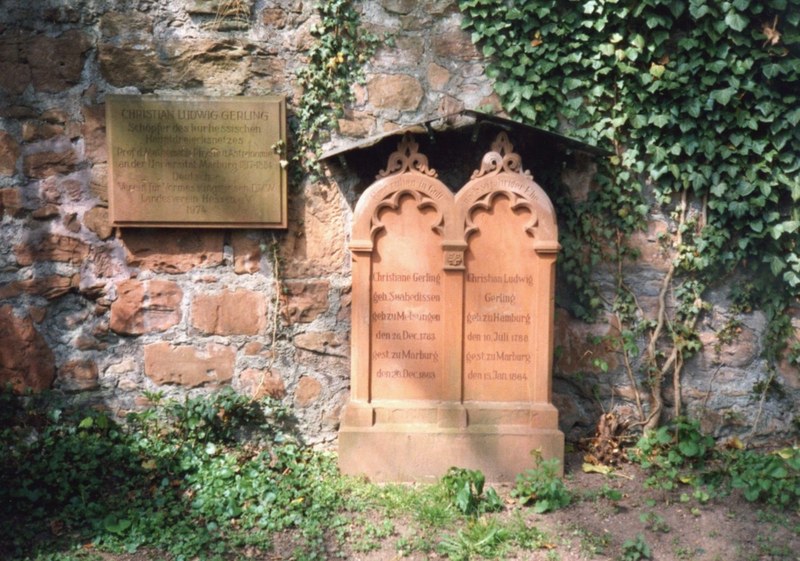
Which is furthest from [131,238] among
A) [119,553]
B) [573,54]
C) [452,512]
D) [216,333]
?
[573,54]

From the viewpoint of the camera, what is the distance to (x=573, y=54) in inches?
176

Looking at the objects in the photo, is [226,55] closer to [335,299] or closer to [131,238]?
[131,238]

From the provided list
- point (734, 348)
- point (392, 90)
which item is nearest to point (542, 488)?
point (734, 348)

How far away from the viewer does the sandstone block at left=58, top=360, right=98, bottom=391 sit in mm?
4523

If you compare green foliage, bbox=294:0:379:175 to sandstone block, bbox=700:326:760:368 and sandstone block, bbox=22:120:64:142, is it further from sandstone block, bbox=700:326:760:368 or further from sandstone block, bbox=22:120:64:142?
sandstone block, bbox=700:326:760:368

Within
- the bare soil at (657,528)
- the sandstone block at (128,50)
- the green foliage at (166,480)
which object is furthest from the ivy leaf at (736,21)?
the green foliage at (166,480)

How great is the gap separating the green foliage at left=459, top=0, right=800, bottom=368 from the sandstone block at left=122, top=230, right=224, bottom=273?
2003 mm

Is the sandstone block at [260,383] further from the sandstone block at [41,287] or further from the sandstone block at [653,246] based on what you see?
the sandstone block at [653,246]

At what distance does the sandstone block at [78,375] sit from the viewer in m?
4.52

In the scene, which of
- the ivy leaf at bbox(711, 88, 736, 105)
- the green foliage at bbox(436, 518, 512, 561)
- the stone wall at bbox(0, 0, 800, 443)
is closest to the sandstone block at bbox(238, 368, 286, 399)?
the stone wall at bbox(0, 0, 800, 443)

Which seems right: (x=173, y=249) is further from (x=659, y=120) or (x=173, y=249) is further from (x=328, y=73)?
(x=659, y=120)

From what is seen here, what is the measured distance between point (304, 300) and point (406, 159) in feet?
3.54

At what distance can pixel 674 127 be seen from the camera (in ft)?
14.8

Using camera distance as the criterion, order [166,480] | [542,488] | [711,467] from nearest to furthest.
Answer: [542,488] < [166,480] < [711,467]
